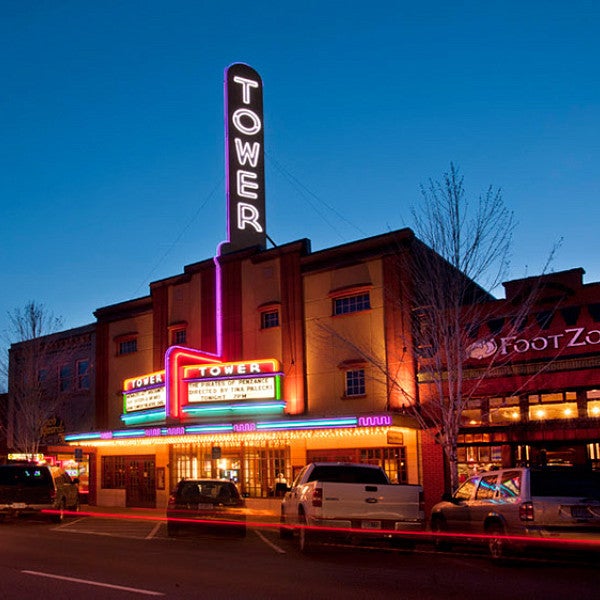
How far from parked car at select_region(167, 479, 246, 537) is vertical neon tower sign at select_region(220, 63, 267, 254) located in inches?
551

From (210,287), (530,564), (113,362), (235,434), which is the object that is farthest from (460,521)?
(113,362)

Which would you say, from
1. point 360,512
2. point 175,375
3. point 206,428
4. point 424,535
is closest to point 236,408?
point 206,428

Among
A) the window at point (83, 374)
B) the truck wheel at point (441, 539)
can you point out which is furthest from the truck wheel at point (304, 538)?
the window at point (83, 374)

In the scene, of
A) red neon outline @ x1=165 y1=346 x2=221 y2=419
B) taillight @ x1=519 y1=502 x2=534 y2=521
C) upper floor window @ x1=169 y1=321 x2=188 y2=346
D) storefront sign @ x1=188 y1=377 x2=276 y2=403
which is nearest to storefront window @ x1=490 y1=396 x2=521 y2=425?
storefront sign @ x1=188 y1=377 x2=276 y2=403

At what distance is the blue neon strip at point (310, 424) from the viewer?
24.3m

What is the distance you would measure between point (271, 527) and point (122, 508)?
12.6 m

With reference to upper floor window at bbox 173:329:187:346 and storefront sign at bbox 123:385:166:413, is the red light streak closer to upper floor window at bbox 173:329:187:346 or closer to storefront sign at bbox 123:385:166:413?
storefront sign at bbox 123:385:166:413

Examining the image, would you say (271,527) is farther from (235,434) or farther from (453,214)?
(453,214)

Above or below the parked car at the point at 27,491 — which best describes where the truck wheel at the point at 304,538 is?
below

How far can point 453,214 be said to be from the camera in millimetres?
21812

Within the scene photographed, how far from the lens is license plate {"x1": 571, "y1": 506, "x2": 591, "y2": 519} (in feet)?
40.7

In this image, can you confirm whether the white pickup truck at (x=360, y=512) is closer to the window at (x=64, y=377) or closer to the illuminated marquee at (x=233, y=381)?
the illuminated marquee at (x=233, y=381)

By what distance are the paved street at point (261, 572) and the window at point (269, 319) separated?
1233 cm

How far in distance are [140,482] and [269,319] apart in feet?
33.2
